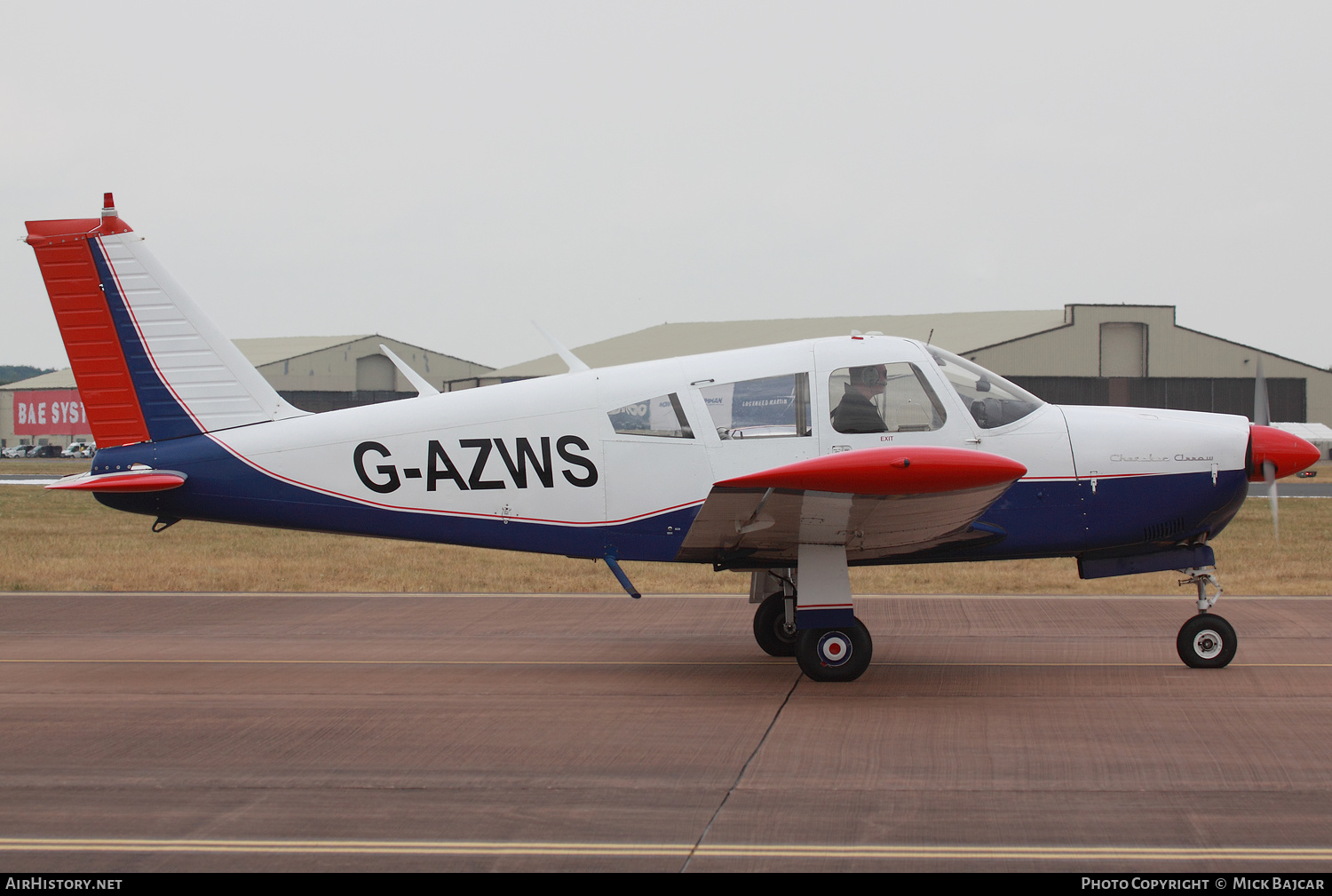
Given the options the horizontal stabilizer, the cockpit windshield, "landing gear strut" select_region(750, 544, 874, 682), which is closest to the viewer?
"landing gear strut" select_region(750, 544, 874, 682)

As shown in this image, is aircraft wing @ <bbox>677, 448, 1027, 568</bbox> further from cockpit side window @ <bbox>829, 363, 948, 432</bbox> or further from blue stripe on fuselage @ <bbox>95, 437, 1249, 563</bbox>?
cockpit side window @ <bbox>829, 363, 948, 432</bbox>

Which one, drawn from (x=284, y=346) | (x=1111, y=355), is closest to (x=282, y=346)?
(x=284, y=346)

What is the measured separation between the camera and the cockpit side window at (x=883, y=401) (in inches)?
339

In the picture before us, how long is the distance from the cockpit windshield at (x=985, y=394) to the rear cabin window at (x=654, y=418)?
79.3 inches

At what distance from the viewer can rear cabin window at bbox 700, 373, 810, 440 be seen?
8.66m

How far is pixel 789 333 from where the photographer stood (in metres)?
50.1

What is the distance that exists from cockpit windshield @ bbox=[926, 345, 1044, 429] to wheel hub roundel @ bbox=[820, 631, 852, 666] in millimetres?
1957

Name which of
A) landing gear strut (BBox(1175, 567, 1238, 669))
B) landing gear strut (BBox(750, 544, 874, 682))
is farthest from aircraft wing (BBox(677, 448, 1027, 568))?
landing gear strut (BBox(1175, 567, 1238, 669))

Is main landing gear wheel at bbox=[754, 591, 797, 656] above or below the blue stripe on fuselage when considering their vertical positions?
below

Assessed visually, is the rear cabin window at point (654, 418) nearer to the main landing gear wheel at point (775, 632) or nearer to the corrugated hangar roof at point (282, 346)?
the main landing gear wheel at point (775, 632)

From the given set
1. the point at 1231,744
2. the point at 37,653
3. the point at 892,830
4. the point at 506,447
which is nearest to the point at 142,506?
the point at 37,653

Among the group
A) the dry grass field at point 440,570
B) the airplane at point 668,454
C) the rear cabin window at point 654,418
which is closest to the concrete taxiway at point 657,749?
the airplane at point 668,454

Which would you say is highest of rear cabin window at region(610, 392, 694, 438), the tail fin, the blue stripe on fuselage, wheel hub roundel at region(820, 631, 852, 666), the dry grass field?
the tail fin

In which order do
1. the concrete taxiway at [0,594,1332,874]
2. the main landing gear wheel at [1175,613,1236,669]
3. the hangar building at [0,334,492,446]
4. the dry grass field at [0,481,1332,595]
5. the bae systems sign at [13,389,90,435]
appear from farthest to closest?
the bae systems sign at [13,389,90,435] → the hangar building at [0,334,492,446] → the dry grass field at [0,481,1332,595] → the main landing gear wheel at [1175,613,1236,669] → the concrete taxiway at [0,594,1332,874]
